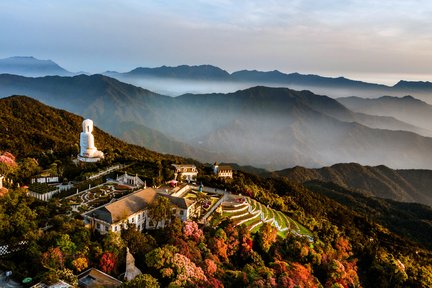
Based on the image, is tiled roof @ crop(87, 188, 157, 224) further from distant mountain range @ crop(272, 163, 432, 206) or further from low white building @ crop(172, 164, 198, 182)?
distant mountain range @ crop(272, 163, 432, 206)

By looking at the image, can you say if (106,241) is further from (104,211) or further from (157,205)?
(157,205)

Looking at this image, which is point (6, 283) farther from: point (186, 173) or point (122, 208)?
point (186, 173)

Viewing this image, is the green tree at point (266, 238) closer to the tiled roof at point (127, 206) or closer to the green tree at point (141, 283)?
the tiled roof at point (127, 206)

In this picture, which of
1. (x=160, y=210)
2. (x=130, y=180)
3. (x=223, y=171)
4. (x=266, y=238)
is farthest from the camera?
(x=223, y=171)

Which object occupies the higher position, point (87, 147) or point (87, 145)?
point (87, 145)

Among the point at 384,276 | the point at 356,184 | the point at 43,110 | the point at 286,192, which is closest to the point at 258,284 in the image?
the point at 384,276

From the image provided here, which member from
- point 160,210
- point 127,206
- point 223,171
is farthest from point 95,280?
point 223,171
